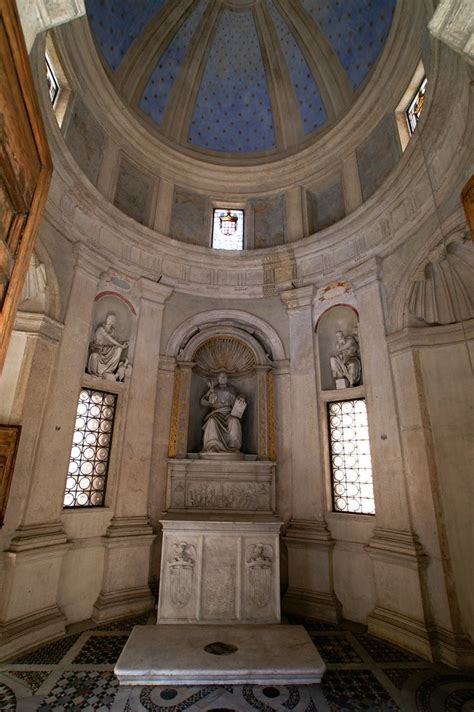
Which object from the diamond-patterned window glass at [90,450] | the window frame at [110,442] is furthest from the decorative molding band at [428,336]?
the diamond-patterned window glass at [90,450]

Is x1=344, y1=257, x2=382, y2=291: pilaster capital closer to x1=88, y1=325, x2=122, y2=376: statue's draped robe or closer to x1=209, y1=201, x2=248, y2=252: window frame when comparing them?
x1=209, y1=201, x2=248, y2=252: window frame

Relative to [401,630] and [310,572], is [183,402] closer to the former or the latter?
[310,572]

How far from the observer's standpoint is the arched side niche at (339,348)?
643 cm

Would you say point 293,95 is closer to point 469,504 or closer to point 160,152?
point 160,152

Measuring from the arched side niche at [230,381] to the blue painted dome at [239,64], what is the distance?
5.00 m

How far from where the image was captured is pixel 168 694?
140 inches

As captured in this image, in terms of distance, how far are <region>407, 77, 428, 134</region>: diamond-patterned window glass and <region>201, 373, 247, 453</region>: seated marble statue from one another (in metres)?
5.53

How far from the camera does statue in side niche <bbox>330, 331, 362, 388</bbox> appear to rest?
6.38 meters

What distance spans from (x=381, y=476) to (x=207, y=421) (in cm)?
315

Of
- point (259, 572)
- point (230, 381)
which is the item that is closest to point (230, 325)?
point (230, 381)

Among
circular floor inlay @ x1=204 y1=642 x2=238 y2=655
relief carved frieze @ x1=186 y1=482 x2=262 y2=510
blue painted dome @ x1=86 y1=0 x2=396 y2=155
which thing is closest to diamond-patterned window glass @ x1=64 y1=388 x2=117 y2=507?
relief carved frieze @ x1=186 y1=482 x2=262 y2=510

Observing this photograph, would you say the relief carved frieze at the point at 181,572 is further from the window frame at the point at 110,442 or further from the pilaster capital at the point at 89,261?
the pilaster capital at the point at 89,261

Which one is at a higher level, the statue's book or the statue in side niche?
the statue in side niche

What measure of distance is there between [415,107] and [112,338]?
6.50 m
